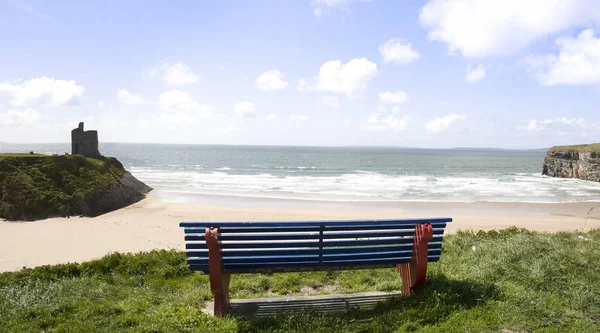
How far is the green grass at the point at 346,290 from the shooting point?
3.83 metres

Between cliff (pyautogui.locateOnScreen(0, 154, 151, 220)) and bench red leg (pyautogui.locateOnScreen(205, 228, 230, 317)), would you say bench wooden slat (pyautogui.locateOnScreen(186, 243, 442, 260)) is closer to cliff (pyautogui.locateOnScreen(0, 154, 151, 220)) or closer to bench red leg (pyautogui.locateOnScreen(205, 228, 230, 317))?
bench red leg (pyautogui.locateOnScreen(205, 228, 230, 317))

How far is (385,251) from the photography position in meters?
4.52

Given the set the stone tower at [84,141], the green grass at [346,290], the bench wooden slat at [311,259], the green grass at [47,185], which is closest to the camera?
the green grass at [346,290]

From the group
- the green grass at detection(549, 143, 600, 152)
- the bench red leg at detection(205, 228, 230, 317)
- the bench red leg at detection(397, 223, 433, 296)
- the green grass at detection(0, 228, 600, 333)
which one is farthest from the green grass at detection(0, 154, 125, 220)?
the green grass at detection(549, 143, 600, 152)

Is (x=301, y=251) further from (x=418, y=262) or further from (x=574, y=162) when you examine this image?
(x=574, y=162)

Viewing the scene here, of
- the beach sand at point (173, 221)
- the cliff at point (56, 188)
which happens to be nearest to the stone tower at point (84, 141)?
the cliff at point (56, 188)

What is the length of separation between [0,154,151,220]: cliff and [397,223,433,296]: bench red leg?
19.4 metres

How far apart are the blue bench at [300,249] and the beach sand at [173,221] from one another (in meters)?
8.19

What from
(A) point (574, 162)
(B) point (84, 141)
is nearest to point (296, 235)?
(B) point (84, 141)

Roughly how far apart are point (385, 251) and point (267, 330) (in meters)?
1.69

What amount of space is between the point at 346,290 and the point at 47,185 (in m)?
20.6

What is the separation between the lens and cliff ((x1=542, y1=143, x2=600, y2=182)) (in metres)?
49.5

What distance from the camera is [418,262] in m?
4.48

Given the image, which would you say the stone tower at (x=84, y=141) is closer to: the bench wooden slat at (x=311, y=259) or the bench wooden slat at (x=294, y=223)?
the bench wooden slat at (x=294, y=223)
